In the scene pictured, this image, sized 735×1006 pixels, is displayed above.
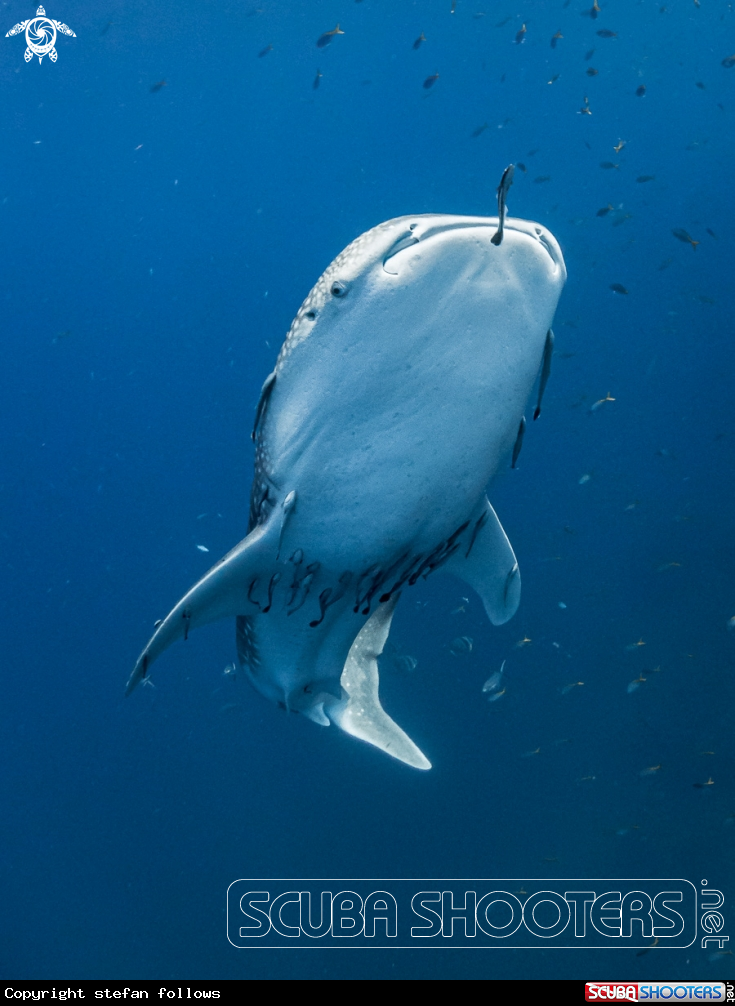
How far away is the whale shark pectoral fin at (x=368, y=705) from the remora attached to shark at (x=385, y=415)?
2.30 feet

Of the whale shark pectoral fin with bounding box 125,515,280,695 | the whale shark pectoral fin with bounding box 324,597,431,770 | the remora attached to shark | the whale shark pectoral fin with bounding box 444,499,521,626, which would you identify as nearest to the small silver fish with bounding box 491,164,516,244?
the remora attached to shark

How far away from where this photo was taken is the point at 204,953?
12242 millimetres

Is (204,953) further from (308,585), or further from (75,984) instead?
(308,585)

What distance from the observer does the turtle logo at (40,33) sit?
42.1ft

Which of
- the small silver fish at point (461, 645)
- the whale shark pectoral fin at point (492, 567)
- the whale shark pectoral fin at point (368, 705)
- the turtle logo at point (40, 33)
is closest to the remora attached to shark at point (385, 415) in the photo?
the whale shark pectoral fin at point (492, 567)

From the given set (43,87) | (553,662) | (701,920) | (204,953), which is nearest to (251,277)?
(43,87)

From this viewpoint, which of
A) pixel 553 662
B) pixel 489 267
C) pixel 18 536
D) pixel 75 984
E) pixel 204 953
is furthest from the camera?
pixel 18 536

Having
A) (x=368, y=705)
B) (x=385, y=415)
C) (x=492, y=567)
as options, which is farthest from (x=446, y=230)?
(x=368, y=705)

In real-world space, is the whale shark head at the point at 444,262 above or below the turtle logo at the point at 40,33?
below

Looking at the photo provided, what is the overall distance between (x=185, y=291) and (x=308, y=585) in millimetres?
14978

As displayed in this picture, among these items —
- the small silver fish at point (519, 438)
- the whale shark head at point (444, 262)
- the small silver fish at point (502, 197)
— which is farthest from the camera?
the small silver fish at point (519, 438)

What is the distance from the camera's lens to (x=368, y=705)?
11.3 ft

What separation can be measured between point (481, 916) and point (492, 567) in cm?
1099

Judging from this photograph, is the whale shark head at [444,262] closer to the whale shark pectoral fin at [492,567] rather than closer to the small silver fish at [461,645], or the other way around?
the whale shark pectoral fin at [492,567]
